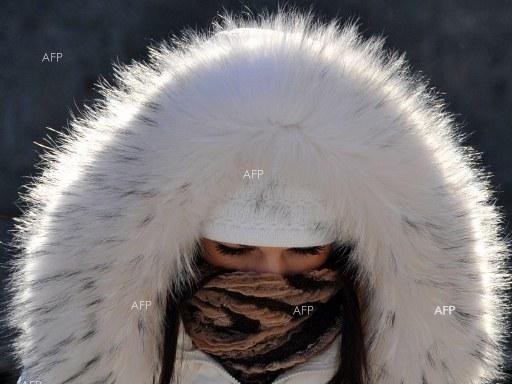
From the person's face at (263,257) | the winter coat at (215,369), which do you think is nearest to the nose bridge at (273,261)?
the person's face at (263,257)

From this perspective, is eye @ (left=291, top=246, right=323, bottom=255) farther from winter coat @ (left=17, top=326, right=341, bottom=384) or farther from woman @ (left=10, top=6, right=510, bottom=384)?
winter coat @ (left=17, top=326, right=341, bottom=384)

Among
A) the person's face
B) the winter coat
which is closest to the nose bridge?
the person's face

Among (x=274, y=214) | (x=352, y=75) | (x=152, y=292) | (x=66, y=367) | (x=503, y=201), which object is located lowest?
(x=66, y=367)

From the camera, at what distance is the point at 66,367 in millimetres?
1062

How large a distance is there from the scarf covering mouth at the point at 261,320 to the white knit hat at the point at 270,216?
3.6 inches

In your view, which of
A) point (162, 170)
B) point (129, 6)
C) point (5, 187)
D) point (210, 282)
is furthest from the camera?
point (5, 187)

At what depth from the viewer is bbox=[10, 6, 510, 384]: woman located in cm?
98

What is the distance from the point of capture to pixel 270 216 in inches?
39.2

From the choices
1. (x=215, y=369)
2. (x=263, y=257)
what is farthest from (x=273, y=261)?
(x=215, y=369)

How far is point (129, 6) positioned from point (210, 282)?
Result: 6.35 feet

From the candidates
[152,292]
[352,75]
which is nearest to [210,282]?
[152,292]

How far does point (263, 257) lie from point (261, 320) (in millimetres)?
95

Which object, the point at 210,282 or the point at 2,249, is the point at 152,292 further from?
the point at 2,249

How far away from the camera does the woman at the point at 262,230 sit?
3.21ft
